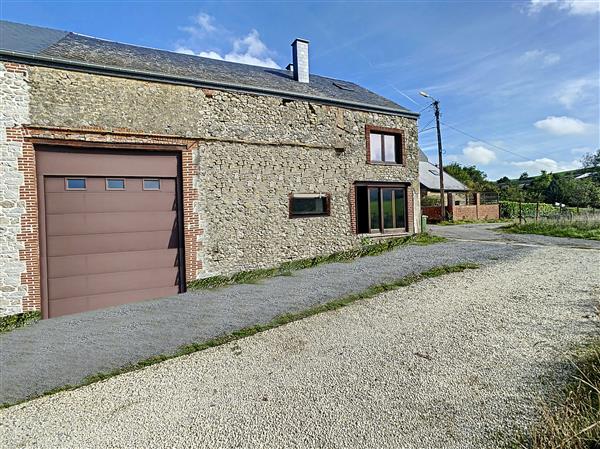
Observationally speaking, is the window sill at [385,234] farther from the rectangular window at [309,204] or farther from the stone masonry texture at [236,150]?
the rectangular window at [309,204]

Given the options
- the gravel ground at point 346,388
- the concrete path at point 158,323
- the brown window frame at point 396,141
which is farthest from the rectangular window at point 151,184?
the brown window frame at point 396,141

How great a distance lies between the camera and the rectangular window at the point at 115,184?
771 cm

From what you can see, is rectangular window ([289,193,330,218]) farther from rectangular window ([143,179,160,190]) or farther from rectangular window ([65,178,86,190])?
rectangular window ([65,178,86,190])

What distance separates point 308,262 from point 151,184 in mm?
5042

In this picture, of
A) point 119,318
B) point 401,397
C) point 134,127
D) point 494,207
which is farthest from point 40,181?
point 494,207

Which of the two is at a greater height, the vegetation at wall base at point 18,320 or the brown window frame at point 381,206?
the brown window frame at point 381,206

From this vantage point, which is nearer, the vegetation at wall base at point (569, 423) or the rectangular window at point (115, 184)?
the vegetation at wall base at point (569, 423)

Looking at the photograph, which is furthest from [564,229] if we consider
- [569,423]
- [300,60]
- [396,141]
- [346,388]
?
[346,388]

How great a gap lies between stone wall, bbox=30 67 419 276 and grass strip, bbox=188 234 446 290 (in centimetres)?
22

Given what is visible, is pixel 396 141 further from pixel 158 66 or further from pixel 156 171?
pixel 156 171

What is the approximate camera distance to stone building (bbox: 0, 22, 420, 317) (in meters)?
6.98

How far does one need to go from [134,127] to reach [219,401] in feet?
22.6

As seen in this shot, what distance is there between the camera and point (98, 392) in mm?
4039

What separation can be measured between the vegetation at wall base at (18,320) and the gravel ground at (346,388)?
11.7ft
